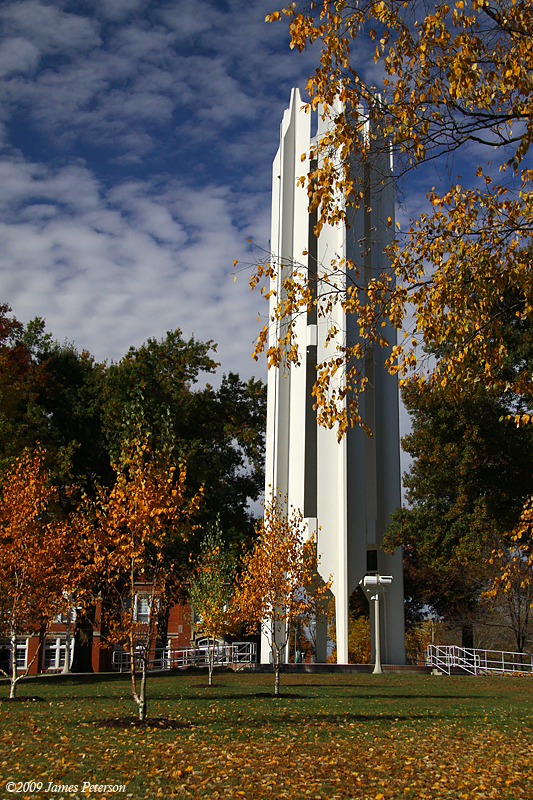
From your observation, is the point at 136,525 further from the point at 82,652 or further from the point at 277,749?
the point at 82,652

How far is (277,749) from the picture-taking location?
29.6 ft

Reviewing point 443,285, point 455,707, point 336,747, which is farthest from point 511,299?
point 336,747

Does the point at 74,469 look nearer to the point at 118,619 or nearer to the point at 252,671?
the point at 252,671

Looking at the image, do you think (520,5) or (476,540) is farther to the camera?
(476,540)

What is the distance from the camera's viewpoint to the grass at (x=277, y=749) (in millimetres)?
7109

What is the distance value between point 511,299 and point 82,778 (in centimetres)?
1696

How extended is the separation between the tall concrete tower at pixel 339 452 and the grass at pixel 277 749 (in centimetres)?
1619

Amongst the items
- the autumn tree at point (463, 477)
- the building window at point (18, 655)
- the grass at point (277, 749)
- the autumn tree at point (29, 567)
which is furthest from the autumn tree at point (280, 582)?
the building window at point (18, 655)

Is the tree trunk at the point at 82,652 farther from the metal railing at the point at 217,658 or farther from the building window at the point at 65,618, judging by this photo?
the metal railing at the point at 217,658

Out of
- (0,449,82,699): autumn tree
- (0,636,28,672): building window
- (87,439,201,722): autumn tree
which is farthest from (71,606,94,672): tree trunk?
(87,439,201,722): autumn tree

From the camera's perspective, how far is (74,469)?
31.4 metres

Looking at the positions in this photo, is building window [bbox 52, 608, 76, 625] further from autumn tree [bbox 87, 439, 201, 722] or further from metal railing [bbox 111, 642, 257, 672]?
metal railing [bbox 111, 642, 257, 672]

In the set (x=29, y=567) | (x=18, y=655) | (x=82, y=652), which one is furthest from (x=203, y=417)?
(x=18, y=655)

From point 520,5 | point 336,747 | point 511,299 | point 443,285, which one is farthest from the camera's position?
point 511,299
